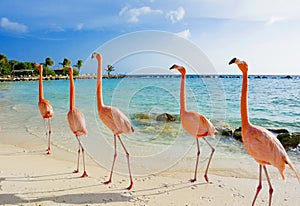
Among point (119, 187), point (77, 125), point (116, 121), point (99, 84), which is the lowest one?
point (119, 187)

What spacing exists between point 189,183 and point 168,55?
7.75 ft

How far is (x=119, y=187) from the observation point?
4230 millimetres

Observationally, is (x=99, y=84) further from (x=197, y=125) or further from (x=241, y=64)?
(x=241, y=64)

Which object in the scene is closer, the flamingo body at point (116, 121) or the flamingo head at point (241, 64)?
the flamingo head at point (241, 64)

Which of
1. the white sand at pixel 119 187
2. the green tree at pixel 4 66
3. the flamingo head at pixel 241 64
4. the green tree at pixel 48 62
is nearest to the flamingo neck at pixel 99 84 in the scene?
the white sand at pixel 119 187

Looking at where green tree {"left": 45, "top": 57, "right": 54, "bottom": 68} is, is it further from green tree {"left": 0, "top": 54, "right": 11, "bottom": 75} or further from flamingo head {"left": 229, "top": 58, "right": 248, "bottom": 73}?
flamingo head {"left": 229, "top": 58, "right": 248, "bottom": 73}

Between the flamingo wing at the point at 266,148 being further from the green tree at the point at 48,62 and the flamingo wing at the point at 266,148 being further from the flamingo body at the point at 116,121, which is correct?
the green tree at the point at 48,62

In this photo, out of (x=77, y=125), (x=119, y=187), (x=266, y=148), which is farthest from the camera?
(x=77, y=125)

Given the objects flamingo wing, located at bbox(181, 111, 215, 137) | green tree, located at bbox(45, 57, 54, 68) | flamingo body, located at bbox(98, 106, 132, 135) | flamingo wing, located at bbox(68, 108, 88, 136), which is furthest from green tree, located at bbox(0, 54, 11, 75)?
flamingo wing, located at bbox(181, 111, 215, 137)

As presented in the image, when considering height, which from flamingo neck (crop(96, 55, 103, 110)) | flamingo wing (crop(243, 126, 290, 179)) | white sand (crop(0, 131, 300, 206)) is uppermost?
flamingo neck (crop(96, 55, 103, 110))

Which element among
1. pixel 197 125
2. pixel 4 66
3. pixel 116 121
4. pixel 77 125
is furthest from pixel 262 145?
pixel 4 66

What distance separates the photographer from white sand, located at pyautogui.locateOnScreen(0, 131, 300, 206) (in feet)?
12.2

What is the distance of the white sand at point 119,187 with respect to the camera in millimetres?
3729

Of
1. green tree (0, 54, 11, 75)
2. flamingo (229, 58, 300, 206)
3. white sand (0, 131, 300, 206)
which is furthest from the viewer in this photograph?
green tree (0, 54, 11, 75)
